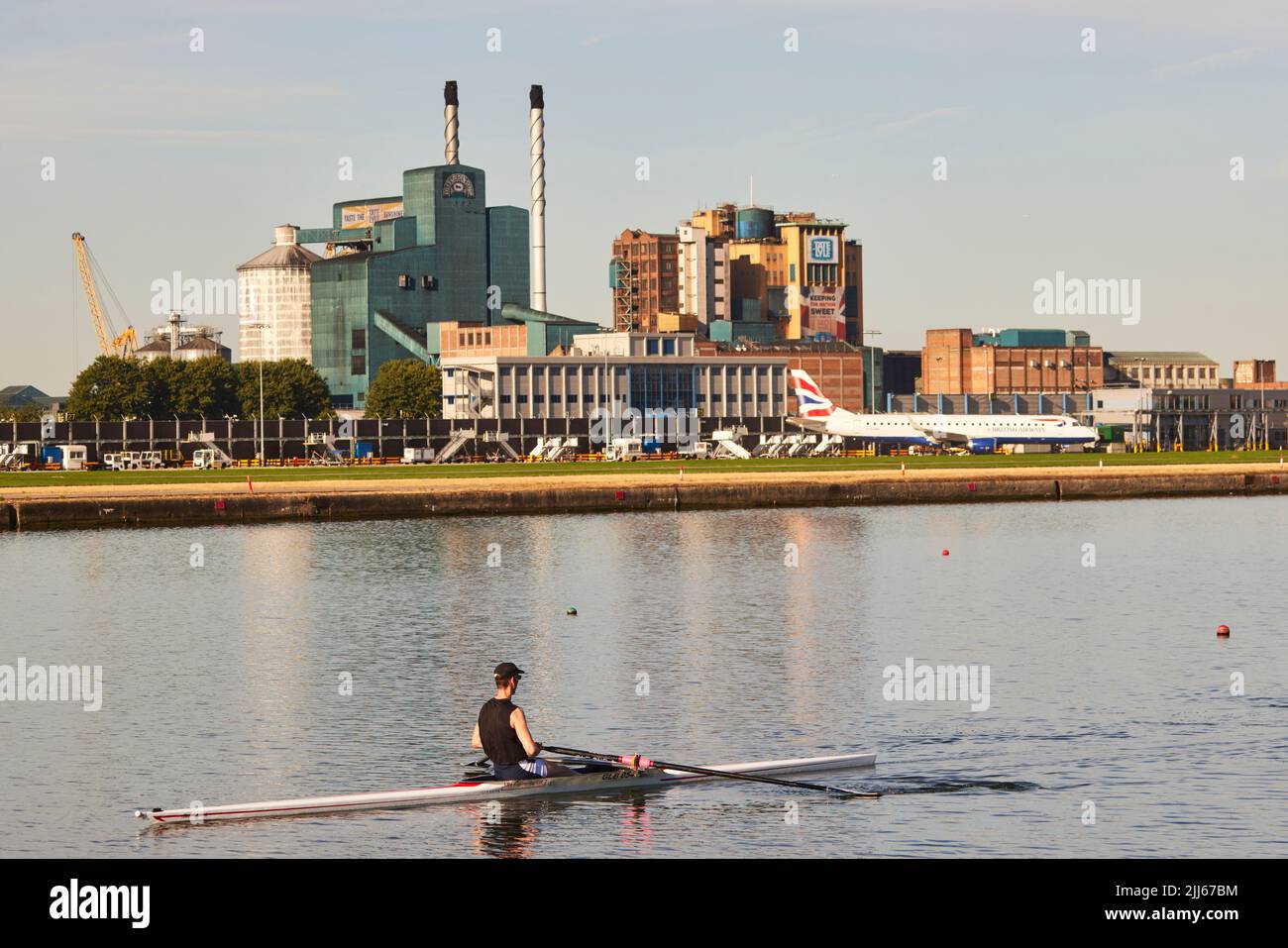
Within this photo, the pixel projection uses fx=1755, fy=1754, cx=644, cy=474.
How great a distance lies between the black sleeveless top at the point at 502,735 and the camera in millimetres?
35750

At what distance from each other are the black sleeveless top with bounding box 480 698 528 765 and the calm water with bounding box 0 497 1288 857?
1093mm

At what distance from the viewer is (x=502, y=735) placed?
1410 inches

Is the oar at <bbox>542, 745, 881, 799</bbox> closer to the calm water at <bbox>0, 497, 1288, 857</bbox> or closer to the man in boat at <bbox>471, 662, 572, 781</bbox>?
the calm water at <bbox>0, 497, 1288, 857</bbox>

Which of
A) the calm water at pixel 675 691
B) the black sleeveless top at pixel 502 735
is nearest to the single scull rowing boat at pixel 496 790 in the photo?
the calm water at pixel 675 691

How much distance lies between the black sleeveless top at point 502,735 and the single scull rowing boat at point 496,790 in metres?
0.52

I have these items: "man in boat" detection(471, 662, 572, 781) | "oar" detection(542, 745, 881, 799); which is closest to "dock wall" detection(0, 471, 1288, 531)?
"oar" detection(542, 745, 881, 799)

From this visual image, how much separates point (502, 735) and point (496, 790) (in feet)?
3.67

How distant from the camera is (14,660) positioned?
192ft

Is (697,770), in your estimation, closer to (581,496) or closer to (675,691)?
(675,691)

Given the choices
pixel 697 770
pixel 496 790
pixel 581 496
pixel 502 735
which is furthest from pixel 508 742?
pixel 581 496

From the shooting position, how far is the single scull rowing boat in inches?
1347
